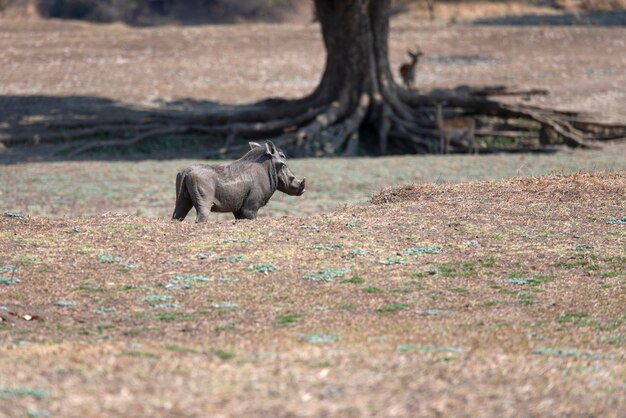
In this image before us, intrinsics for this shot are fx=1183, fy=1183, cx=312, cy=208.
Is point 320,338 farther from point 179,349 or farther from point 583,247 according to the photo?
point 583,247

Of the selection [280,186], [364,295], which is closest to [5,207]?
[280,186]

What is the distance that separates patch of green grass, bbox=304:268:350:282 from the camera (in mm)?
10416

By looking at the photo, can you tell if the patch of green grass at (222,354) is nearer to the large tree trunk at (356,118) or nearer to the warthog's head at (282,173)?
the warthog's head at (282,173)

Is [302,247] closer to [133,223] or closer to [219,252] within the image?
[219,252]

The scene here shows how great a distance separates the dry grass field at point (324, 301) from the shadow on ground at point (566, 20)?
2641 centimetres

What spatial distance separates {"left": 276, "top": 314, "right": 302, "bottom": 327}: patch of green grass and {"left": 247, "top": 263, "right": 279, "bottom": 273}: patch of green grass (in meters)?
1.42

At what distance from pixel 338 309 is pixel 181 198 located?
403 cm

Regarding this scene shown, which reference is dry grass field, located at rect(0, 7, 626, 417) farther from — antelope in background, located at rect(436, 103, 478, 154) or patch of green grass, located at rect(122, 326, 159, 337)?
antelope in background, located at rect(436, 103, 478, 154)

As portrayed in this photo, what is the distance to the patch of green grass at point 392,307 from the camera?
31.1 feet

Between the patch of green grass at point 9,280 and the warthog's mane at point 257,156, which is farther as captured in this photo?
the warthog's mane at point 257,156

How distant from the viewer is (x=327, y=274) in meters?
10.5

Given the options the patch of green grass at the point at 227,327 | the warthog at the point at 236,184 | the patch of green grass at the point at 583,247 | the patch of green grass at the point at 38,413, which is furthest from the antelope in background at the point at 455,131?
the patch of green grass at the point at 38,413

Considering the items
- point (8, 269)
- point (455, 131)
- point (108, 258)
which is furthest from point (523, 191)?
point (455, 131)

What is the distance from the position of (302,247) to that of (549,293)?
99.8 inches
